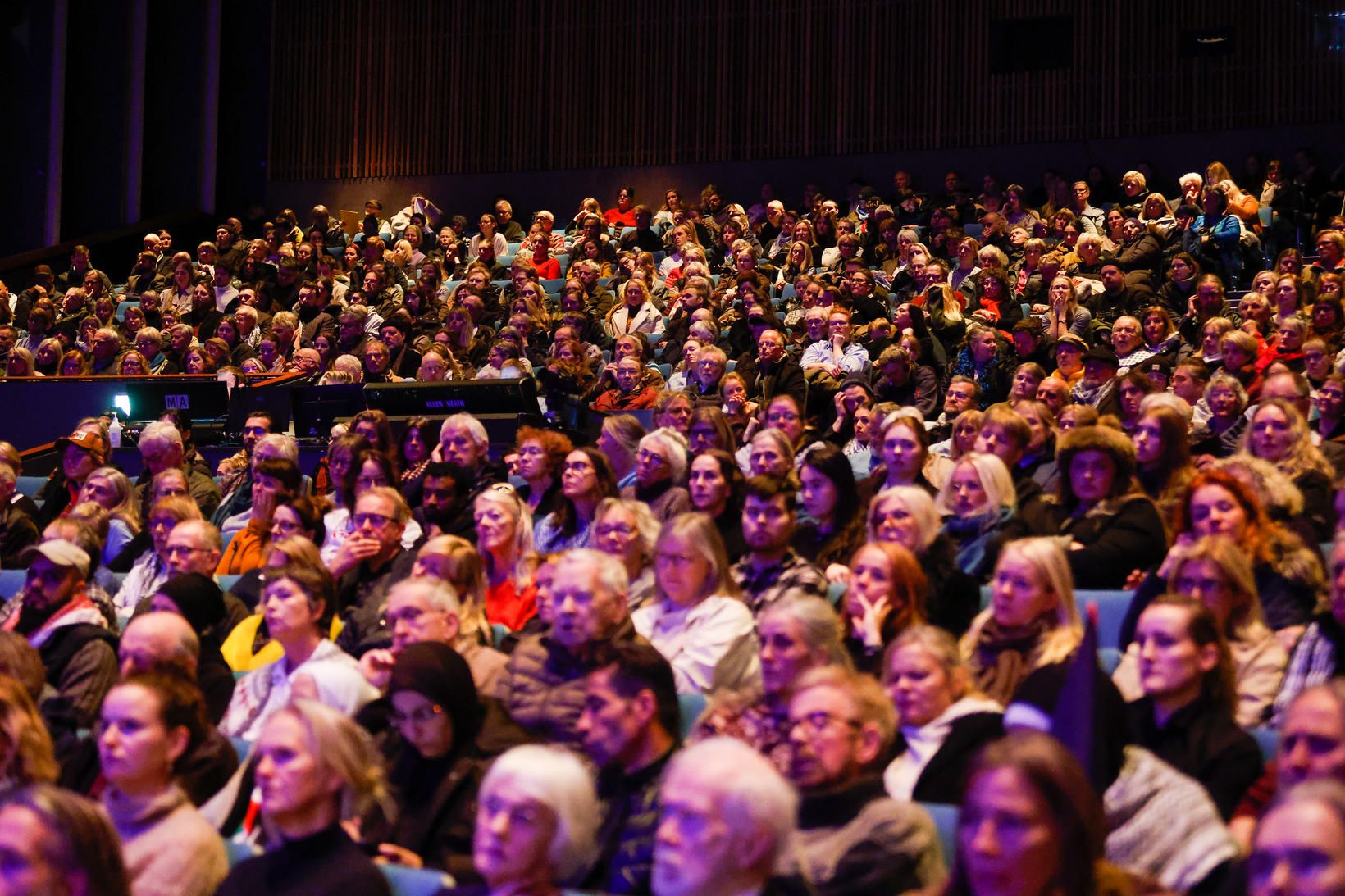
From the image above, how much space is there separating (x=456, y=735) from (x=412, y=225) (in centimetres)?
712

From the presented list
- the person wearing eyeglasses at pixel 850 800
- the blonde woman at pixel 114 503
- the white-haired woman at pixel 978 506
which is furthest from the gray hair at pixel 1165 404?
the blonde woman at pixel 114 503

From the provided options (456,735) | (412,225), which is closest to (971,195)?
(412,225)

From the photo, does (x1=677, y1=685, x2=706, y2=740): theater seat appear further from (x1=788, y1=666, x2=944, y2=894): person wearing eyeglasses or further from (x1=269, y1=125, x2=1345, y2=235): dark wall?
(x1=269, y1=125, x2=1345, y2=235): dark wall

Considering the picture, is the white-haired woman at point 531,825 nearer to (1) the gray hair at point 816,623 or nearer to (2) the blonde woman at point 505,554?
(1) the gray hair at point 816,623

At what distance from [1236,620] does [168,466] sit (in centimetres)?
342

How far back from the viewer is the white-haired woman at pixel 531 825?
1.76m

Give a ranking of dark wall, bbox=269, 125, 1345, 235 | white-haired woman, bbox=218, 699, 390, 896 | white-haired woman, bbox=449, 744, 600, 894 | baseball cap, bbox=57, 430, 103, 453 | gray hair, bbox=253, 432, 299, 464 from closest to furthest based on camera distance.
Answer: white-haired woman, bbox=449, 744, 600, 894, white-haired woman, bbox=218, 699, 390, 896, gray hair, bbox=253, 432, 299, 464, baseball cap, bbox=57, 430, 103, 453, dark wall, bbox=269, 125, 1345, 235

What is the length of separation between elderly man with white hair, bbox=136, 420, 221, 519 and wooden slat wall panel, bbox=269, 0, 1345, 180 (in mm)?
5801

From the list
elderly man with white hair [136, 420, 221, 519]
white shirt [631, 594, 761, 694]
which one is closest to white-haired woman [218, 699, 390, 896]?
white shirt [631, 594, 761, 694]

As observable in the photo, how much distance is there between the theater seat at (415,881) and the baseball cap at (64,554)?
1.60m

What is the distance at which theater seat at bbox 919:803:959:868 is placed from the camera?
1.84m

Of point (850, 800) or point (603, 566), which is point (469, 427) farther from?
point (850, 800)

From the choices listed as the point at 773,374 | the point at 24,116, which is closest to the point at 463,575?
the point at 773,374

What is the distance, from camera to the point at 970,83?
938cm
